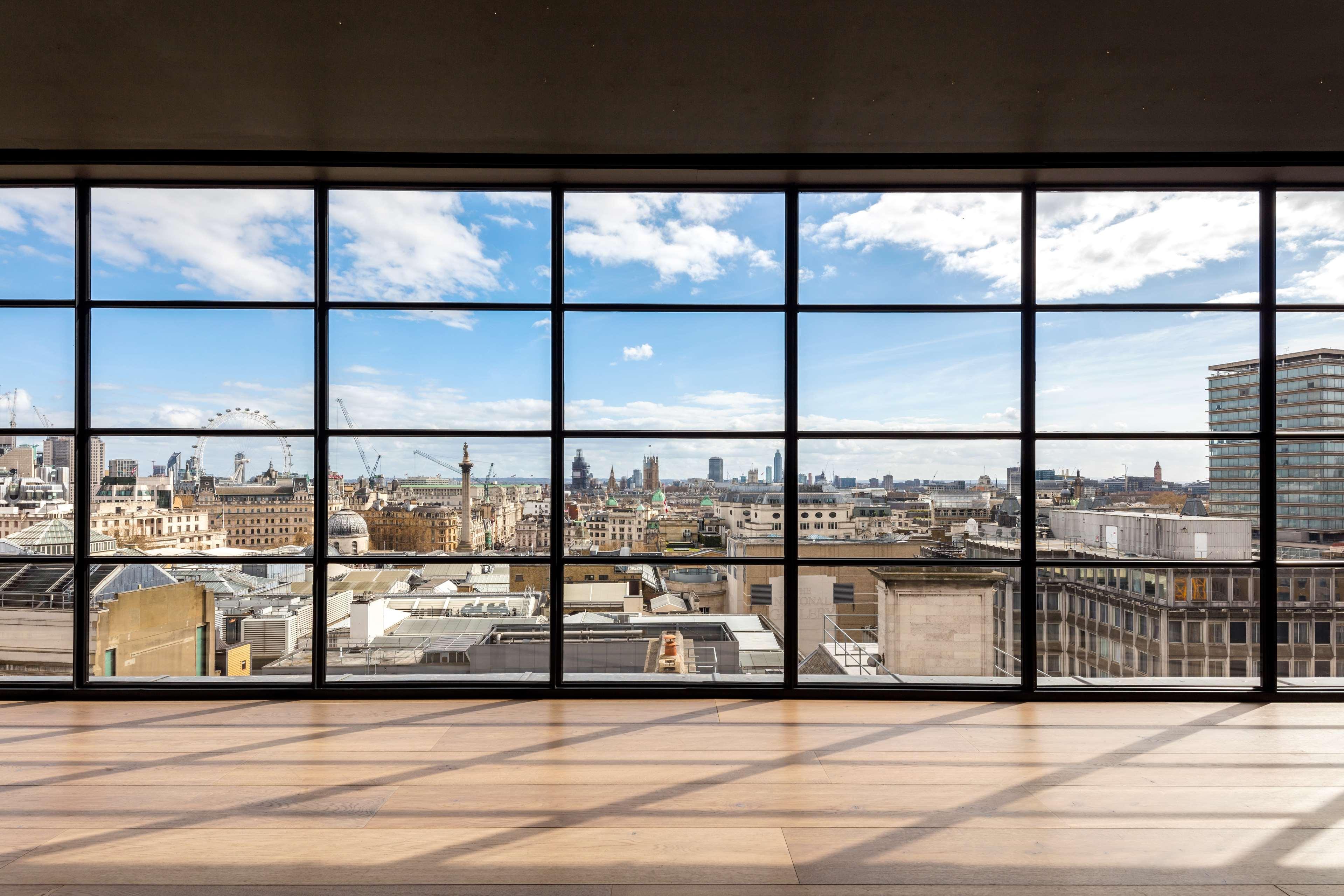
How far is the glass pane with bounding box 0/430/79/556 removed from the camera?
3.96 metres

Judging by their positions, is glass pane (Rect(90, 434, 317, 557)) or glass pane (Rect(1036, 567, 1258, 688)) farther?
glass pane (Rect(90, 434, 317, 557))

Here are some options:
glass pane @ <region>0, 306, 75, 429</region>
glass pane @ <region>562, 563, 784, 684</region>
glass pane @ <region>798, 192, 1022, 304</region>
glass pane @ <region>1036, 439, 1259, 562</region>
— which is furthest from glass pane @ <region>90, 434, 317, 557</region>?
glass pane @ <region>1036, 439, 1259, 562</region>

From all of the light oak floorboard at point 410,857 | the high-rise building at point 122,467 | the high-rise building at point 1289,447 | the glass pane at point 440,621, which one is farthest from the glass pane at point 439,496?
the high-rise building at point 1289,447

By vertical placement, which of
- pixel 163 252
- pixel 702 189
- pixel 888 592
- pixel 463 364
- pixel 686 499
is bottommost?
pixel 888 592

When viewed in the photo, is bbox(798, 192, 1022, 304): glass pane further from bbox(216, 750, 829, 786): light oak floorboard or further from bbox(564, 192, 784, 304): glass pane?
bbox(216, 750, 829, 786): light oak floorboard

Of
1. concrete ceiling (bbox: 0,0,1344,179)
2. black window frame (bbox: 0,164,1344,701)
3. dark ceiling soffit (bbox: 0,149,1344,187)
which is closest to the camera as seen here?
concrete ceiling (bbox: 0,0,1344,179)

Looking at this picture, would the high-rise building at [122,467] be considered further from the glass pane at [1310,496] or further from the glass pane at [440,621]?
the glass pane at [1310,496]

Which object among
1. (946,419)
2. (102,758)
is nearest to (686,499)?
(946,419)

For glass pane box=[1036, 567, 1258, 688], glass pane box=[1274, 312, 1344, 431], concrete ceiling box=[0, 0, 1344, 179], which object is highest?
concrete ceiling box=[0, 0, 1344, 179]

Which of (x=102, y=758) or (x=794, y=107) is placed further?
(x=794, y=107)

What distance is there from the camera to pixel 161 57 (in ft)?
9.46

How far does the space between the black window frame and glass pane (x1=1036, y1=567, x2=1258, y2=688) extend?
0.18 ft

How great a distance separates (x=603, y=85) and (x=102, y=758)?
3.90 metres

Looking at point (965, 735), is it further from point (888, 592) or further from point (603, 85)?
point (603, 85)
